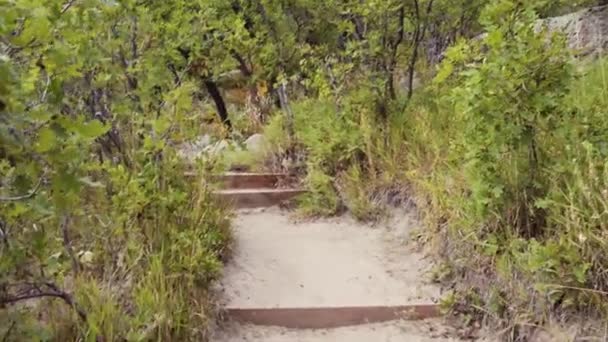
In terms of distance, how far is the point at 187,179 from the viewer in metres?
4.35

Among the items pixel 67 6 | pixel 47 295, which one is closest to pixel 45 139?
pixel 67 6

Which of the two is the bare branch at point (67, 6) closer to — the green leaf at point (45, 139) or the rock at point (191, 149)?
the green leaf at point (45, 139)

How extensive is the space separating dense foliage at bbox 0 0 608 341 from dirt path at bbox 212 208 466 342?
0.68ft

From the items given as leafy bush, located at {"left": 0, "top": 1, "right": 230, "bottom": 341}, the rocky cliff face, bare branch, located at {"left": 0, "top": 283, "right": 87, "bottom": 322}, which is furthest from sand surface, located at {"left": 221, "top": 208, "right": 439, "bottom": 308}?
the rocky cliff face

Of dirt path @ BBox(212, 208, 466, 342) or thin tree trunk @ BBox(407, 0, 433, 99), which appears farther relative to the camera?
thin tree trunk @ BBox(407, 0, 433, 99)

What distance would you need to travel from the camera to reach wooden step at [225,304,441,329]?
3.62 metres

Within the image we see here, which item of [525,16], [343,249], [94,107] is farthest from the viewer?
[343,249]

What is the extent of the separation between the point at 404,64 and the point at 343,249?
238 cm

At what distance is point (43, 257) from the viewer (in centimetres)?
240

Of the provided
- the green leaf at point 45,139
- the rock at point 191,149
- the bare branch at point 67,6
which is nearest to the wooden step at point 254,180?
the rock at point 191,149

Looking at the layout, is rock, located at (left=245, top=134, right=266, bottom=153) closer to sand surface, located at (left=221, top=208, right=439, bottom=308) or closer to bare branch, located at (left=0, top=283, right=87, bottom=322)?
sand surface, located at (left=221, top=208, right=439, bottom=308)

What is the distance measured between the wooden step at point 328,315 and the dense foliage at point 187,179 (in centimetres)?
24

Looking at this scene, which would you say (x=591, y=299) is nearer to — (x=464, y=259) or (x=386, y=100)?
(x=464, y=259)

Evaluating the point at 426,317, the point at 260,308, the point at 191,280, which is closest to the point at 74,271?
the point at 191,280
